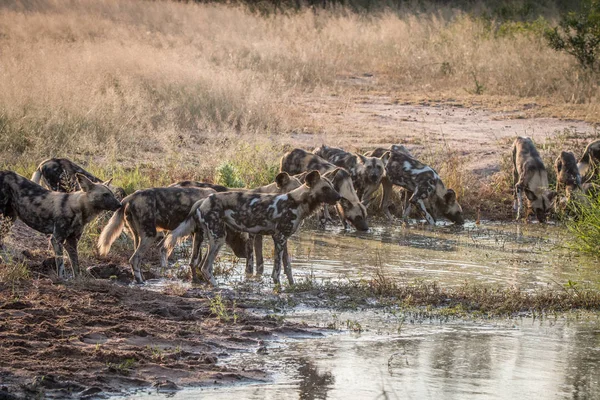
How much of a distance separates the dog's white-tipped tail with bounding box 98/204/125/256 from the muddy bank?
89 cm

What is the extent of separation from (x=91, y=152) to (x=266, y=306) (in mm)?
6737

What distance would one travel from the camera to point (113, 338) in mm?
7348

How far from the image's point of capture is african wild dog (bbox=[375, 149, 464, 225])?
44.5ft

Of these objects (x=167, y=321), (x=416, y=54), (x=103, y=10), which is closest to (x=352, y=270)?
(x=167, y=321)

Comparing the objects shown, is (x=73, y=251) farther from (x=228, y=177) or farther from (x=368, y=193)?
(x=368, y=193)

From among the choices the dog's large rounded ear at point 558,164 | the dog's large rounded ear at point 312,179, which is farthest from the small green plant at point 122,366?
the dog's large rounded ear at point 558,164

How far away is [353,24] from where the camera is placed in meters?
28.9

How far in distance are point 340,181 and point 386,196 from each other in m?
2.02

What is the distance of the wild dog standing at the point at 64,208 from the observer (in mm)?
9484

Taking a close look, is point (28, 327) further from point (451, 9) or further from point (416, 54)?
point (451, 9)

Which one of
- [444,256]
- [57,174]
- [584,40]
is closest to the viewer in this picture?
[57,174]

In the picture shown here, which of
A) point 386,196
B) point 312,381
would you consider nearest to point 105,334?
point 312,381

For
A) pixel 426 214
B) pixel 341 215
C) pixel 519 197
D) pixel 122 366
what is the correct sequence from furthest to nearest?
pixel 519 197, pixel 426 214, pixel 341 215, pixel 122 366

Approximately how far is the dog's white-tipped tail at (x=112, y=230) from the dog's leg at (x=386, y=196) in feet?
16.0
